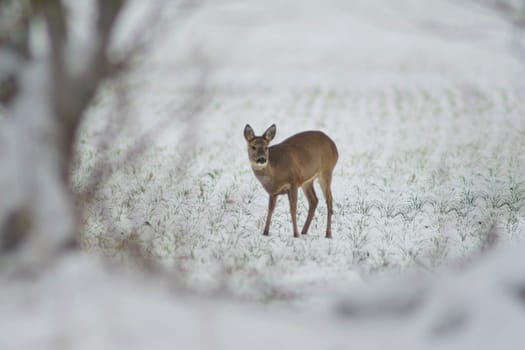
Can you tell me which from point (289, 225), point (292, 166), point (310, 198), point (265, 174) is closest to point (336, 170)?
point (310, 198)

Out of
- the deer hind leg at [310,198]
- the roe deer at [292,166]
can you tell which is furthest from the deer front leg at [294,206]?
the deer hind leg at [310,198]

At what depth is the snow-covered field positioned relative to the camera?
3170mm

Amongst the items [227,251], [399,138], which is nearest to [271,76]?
[399,138]

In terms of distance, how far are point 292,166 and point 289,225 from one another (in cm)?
71

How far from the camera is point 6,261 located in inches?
161

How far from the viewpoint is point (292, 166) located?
7.85 meters

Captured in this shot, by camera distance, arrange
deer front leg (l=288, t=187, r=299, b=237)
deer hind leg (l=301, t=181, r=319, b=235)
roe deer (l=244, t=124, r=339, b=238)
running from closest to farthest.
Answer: deer front leg (l=288, t=187, r=299, b=237) → roe deer (l=244, t=124, r=339, b=238) → deer hind leg (l=301, t=181, r=319, b=235)

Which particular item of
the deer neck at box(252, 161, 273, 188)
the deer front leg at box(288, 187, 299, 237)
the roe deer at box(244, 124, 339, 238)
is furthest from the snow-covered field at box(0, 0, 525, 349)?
the deer neck at box(252, 161, 273, 188)

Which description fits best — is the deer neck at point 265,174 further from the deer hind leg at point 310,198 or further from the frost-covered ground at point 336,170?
the deer hind leg at point 310,198

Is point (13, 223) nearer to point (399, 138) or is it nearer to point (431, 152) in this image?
point (431, 152)

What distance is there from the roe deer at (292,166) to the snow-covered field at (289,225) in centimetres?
30

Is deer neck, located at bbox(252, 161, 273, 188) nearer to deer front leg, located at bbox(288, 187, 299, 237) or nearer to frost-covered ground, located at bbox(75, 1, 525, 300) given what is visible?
deer front leg, located at bbox(288, 187, 299, 237)

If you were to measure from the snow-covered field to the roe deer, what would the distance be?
30cm

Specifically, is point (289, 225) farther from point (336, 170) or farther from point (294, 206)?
point (336, 170)
